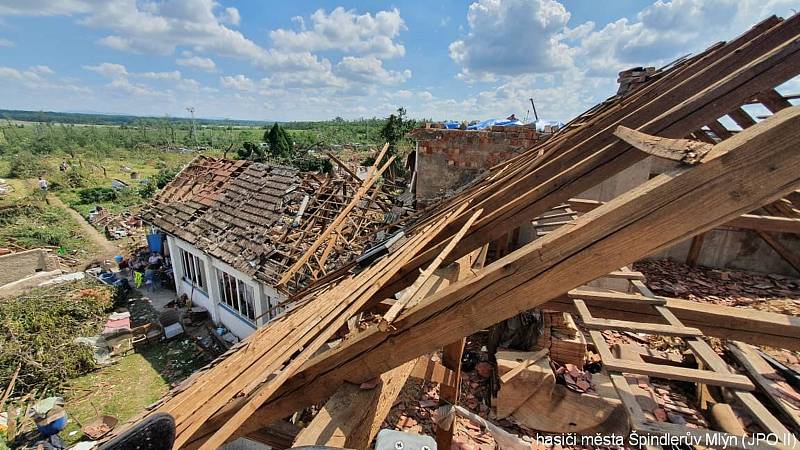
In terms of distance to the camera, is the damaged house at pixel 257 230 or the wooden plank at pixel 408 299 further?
the damaged house at pixel 257 230

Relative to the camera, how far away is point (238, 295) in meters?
10.8

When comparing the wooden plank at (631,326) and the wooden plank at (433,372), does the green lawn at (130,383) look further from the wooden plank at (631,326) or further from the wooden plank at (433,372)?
the wooden plank at (631,326)

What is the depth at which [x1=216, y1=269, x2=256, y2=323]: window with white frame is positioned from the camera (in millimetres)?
10508

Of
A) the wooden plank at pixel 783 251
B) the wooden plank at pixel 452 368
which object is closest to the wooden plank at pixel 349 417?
the wooden plank at pixel 452 368

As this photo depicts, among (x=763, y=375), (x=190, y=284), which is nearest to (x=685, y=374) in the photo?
(x=763, y=375)

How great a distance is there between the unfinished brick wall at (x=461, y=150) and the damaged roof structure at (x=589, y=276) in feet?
7.77

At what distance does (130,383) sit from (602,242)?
526 inches

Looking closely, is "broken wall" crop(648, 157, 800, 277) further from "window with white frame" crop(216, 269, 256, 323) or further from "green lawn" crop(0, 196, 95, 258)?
"green lawn" crop(0, 196, 95, 258)

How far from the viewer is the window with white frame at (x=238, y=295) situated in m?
10.5

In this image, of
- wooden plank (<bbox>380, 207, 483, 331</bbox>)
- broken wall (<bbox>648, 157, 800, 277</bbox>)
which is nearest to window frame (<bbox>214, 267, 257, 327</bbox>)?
wooden plank (<bbox>380, 207, 483, 331</bbox>)

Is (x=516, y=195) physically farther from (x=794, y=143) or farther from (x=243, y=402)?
(x=243, y=402)

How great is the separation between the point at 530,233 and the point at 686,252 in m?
4.25

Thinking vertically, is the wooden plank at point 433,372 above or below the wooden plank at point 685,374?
below

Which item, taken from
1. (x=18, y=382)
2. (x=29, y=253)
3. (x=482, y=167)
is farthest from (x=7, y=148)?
(x=482, y=167)
